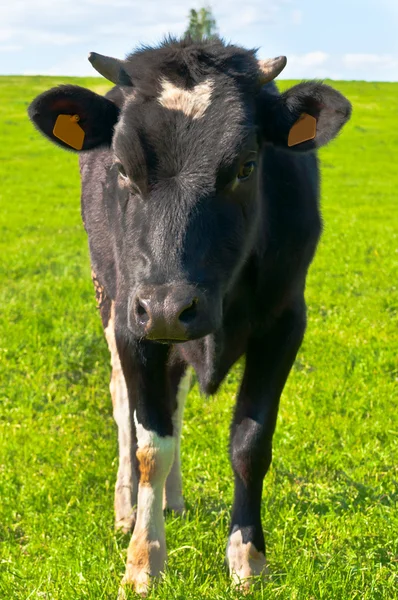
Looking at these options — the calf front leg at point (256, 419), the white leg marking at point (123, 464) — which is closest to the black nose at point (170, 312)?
the calf front leg at point (256, 419)

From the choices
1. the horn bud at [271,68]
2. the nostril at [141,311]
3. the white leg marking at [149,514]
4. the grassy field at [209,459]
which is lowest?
the grassy field at [209,459]

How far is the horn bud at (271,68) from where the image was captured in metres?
4.20

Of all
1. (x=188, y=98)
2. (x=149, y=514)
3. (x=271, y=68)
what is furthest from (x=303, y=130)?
(x=149, y=514)

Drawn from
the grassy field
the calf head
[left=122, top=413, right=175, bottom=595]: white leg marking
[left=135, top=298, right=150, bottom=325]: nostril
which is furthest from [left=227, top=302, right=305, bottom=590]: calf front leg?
[left=135, top=298, right=150, bottom=325]: nostril

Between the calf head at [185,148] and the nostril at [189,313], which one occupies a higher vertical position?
the calf head at [185,148]

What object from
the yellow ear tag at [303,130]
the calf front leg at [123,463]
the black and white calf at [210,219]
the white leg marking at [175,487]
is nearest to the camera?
the black and white calf at [210,219]

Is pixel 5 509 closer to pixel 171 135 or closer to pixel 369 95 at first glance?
pixel 171 135

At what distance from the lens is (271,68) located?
4.22 m

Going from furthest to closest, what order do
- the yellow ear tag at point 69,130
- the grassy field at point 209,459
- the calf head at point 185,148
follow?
the yellow ear tag at point 69,130, the grassy field at point 209,459, the calf head at point 185,148

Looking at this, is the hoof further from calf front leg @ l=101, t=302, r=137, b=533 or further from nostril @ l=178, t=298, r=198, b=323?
nostril @ l=178, t=298, r=198, b=323

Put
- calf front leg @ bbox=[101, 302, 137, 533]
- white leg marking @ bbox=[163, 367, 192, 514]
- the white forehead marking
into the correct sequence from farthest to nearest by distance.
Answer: white leg marking @ bbox=[163, 367, 192, 514]
calf front leg @ bbox=[101, 302, 137, 533]
the white forehead marking

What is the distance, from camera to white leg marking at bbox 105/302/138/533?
5.05 metres

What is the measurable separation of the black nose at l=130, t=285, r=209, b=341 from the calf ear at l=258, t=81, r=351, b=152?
1.21 m

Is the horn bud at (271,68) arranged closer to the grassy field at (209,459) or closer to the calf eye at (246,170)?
the calf eye at (246,170)
